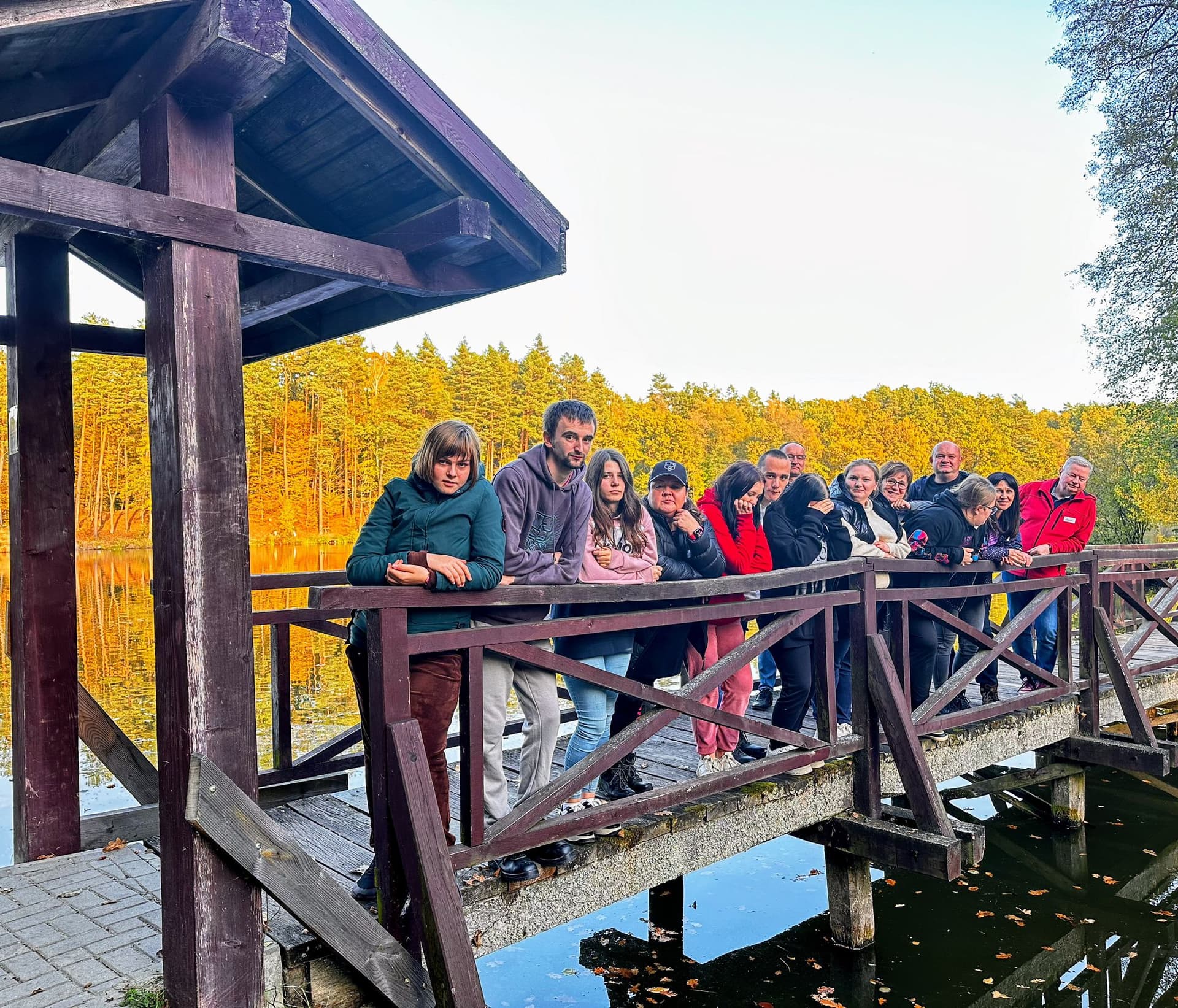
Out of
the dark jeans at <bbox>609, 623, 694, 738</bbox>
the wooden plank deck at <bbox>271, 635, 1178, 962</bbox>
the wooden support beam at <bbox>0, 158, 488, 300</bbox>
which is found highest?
the wooden support beam at <bbox>0, 158, 488, 300</bbox>

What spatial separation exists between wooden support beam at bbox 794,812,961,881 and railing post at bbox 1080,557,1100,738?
2.85 meters

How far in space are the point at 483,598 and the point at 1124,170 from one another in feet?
67.4

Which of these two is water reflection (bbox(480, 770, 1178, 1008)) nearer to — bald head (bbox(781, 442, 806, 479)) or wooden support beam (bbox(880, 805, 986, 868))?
wooden support beam (bbox(880, 805, 986, 868))

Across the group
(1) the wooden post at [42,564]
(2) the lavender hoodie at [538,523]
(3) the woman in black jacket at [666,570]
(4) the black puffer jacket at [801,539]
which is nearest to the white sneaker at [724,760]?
(3) the woman in black jacket at [666,570]

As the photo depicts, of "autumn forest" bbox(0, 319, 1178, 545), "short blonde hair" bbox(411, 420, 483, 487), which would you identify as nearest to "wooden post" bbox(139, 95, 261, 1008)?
"short blonde hair" bbox(411, 420, 483, 487)

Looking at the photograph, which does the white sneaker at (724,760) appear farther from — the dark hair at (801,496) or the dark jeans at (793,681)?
the dark hair at (801,496)

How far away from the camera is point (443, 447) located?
3.20m

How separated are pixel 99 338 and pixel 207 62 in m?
2.46

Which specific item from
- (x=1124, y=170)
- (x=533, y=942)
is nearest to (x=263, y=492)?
(x=1124, y=170)

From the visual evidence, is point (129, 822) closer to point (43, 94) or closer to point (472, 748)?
point (472, 748)

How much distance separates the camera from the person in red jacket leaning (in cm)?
679

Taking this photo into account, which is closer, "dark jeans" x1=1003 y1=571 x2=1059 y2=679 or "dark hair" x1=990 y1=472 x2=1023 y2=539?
"dark hair" x1=990 y1=472 x2=1023 y2=539

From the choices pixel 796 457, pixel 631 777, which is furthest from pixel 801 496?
pixel 631 777

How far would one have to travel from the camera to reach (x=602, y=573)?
13.1ft
